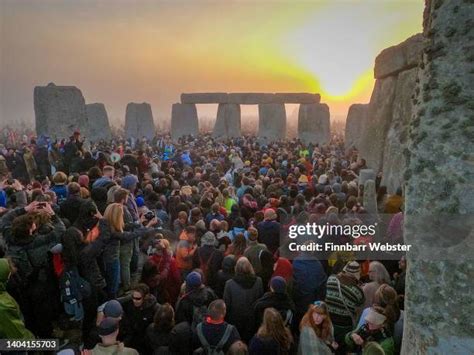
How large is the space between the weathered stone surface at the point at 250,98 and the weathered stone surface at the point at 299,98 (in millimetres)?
809

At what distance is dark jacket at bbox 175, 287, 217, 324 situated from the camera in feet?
14.4

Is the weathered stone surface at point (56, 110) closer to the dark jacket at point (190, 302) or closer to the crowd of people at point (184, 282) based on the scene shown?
the crowd of people at point (184, 282)

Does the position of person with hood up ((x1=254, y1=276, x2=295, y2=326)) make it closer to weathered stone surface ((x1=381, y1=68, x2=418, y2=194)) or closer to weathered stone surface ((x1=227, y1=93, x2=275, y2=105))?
weathered stone surface ((x1=381, y1=68, x2=418, y2=194))

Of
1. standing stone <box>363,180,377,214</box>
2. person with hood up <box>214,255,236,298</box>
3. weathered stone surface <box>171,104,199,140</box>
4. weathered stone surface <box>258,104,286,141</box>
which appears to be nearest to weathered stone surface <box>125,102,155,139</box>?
weathered stone surface <box>171,104,199,140</box>

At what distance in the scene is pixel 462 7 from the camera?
6.24 feet

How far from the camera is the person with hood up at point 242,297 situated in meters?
4.64

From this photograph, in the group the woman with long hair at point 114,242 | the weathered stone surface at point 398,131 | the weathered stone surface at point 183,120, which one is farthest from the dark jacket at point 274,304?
the weathered stone surface at point 183,120

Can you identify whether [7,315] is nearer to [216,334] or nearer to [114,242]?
[114,242]

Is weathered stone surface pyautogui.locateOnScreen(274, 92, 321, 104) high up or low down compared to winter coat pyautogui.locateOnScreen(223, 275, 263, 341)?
up

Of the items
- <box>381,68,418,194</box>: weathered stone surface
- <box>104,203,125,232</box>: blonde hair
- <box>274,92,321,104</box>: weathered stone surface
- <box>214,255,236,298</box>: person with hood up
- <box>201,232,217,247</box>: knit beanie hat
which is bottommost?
<box>214,255,236,298</box>: person with hood up

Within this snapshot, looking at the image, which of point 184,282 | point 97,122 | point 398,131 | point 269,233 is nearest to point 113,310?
point 184,282

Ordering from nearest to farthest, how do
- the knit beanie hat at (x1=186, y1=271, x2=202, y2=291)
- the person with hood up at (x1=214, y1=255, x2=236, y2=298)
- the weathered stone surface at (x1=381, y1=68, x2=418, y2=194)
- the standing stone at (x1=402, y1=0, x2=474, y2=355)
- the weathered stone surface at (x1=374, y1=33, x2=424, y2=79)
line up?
the standing stone at (x1=402, y1=0, x2=474, y2=355)
the knit beanie hat at (x1=186, y1=271, x2=202, y2=291)
the person with hood up at (x1=214, y1=255, x2=236, y2=298)
the weathered stone surface at (x1=381, y1=68, x2=418, y2=194)
the weathered stone surface at (x1=374, y1=33, x2=424, y2=79)

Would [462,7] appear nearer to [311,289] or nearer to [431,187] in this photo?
[431,187]

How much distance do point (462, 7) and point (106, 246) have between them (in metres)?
4.55
